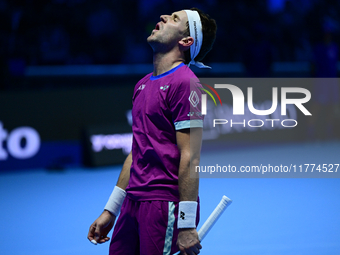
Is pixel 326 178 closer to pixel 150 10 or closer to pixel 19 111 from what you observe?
pixel 19 111

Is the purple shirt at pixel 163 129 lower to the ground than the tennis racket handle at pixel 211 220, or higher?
higher

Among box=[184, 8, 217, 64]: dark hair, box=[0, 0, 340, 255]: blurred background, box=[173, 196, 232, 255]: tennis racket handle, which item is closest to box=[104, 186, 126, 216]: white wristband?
box=[173, 196, 232, 255]: tennis racket handle

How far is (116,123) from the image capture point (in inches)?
313

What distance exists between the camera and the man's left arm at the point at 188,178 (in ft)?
6.15

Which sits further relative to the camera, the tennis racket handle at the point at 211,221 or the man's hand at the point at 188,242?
the tennis racket handle at the point at 211,221

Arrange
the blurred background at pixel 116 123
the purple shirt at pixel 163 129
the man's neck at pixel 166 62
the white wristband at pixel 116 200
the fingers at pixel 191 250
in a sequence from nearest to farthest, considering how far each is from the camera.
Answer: the fingers at pixel 191 250 → the purple shirt at pixel 163 129 → the man's neck at pixel 166 62 → the white wristband at pixel 116 200 → the blurred background at pixel 116 123

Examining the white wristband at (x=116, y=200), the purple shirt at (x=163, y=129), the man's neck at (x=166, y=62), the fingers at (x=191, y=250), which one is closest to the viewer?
the fingers at (x=191, y=250)

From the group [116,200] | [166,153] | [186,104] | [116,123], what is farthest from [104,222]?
[116,123]

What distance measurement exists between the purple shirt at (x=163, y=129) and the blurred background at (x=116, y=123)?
207 cm

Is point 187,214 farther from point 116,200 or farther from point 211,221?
point 116,200

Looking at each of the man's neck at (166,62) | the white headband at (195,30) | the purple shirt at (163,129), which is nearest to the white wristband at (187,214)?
the purple shirt at (163,129)

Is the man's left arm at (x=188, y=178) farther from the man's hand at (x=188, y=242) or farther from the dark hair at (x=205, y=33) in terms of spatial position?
the dark hair at (x=205, y=33)

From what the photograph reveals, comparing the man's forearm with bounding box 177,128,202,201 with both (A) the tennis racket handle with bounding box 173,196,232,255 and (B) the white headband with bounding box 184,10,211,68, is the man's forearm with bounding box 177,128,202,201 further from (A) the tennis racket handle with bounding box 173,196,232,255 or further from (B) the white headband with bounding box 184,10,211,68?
(B) the white headband with bounding box 184,10,211,68

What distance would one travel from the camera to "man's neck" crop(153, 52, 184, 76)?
7.12 feet
